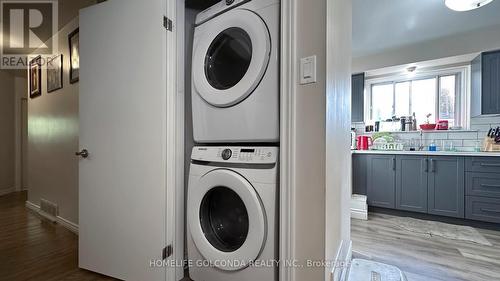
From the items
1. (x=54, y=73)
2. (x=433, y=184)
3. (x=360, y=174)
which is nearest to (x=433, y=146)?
(x=433, y=184)

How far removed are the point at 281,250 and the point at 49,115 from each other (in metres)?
3.17

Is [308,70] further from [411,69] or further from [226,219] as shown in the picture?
[411,69]

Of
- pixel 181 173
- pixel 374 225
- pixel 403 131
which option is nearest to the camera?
pixel 181 173

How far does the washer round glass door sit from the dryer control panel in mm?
78

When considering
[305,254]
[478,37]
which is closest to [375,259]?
[305,254]

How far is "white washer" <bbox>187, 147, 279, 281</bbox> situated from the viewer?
1.08 metres

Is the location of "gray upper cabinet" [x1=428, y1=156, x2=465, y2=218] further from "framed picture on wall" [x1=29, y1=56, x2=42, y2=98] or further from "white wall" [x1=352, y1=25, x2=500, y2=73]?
"framed picture on wall" [x1=29, y1=56, x2=42, y2=98]

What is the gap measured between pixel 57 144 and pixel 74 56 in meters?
1.03

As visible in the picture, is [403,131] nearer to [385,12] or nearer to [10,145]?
[385,12]

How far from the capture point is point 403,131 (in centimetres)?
342

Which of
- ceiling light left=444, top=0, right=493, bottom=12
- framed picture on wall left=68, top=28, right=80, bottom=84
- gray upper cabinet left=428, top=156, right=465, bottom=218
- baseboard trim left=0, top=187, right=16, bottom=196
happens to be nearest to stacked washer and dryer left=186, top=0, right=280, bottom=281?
framed picture on wall left=68, top=28, right=80, bottom=84

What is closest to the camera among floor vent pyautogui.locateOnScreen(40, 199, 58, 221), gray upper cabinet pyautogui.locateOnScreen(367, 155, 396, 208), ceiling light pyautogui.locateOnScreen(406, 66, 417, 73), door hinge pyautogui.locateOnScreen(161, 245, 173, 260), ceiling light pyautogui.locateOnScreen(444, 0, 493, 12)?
door hinge pyautogui.locateOnScreen(161, 245, 173, 260)

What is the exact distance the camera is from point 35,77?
119 inches

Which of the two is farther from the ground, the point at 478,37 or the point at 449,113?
the point at 478,37
